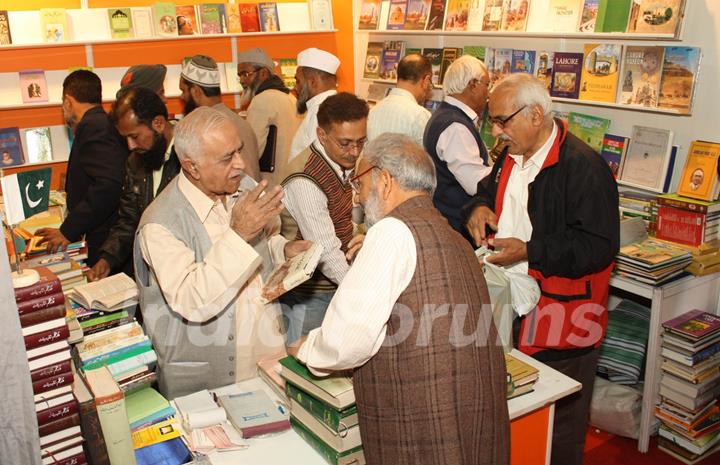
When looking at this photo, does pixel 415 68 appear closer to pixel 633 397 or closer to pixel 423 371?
pixel 633 397

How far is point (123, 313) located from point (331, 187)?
93 cm

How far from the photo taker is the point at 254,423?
195 centimetres

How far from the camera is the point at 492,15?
4.69m

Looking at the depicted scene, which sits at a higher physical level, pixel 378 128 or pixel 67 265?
pixel 378 128

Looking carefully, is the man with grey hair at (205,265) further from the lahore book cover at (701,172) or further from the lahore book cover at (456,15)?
the lahore book cover at (456,15)

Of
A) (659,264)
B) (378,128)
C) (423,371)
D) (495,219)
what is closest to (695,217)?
(659,264)

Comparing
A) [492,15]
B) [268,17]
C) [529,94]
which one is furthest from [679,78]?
[268,17]

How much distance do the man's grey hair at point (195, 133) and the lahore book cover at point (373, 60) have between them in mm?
4218

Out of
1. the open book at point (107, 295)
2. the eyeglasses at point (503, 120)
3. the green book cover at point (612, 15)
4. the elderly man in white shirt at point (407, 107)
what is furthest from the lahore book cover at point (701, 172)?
the open book at point (107, 295)

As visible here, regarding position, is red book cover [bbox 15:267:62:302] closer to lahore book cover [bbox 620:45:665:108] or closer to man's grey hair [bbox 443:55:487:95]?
man's grey hair [bbox 443:55:487:95]

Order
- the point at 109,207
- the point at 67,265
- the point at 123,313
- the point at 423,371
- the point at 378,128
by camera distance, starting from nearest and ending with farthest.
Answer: the point at 423,371
the point at 123,313
the point at 67,265
the point at 109,207
the point at 378,128

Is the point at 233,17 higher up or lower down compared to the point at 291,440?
higher up

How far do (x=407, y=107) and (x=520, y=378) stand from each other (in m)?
2.45

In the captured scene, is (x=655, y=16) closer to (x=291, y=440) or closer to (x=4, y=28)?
(x=291, y=440)
